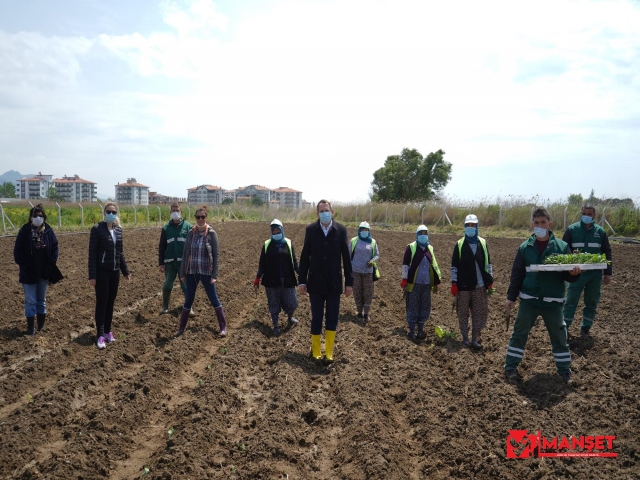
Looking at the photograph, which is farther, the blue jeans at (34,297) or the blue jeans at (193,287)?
the blue jeans at (193,287)

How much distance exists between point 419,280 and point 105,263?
4618 mm

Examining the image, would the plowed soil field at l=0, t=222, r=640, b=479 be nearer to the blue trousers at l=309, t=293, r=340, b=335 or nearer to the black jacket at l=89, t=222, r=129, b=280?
the blue trousers at l=309, t=293, r=340, b=335

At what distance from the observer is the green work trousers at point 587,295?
767 centimetres

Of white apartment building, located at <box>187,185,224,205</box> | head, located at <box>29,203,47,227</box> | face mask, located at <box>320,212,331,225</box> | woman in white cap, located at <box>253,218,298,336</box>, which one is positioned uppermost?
white apartment building, located at <box>187,185,224,205</box>

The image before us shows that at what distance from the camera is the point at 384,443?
4438 mm

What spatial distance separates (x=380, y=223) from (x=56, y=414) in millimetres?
31769

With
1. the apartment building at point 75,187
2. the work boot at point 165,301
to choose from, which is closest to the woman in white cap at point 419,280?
the work boot at point 165,301

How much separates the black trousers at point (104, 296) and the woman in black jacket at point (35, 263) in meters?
1.07

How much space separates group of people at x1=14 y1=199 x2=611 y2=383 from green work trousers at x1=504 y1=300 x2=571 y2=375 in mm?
11

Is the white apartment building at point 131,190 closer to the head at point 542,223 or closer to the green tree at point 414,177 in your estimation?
the green tree at point 414,177

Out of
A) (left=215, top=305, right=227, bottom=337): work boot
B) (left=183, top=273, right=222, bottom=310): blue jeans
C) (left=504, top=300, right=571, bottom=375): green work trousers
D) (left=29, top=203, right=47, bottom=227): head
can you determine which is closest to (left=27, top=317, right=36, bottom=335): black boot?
(left=29, top=203, right=47, bottom=227): head

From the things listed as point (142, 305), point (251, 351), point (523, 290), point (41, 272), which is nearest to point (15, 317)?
point (41, 272)

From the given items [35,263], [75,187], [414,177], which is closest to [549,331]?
[35,263]

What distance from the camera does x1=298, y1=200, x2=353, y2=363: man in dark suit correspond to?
6430 millimetres
